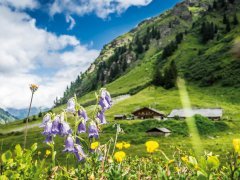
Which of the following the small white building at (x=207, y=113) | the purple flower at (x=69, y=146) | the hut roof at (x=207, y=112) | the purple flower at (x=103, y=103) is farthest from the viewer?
the hut roof at (x=207, y=112)

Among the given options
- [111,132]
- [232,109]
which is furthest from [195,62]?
[111,132]

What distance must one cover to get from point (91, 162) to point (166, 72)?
165 metres

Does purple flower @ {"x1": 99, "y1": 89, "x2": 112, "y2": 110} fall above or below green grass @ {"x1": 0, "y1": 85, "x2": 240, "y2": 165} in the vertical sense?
below

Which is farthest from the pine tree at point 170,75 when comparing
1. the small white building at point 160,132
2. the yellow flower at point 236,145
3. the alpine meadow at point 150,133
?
the yellow flower at point 236,145

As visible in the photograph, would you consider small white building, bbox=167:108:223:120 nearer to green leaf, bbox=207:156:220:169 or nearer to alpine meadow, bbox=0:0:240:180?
alpine meadow, bbox=0:0:240:180

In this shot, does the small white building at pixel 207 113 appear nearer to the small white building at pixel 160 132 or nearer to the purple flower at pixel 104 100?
the small white building at pixel 160 132

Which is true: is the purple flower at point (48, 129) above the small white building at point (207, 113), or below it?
below

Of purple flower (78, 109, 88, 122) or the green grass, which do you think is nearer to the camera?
purple flower (78, 109, 88, 122)

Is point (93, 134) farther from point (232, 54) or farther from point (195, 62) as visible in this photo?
point (195, 62)

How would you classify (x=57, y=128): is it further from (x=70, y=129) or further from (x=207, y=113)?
(x=207, y=113)

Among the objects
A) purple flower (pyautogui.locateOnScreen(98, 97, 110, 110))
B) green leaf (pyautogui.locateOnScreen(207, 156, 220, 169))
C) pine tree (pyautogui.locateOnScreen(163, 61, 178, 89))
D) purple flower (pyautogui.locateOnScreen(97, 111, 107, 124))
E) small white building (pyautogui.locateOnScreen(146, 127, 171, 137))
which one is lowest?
green leaf (pyautogui.locateOnScreen(207, 156, 220, 169))

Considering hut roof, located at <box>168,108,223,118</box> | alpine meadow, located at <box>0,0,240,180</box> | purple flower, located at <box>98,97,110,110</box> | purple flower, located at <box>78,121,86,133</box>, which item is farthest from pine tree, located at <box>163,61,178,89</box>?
purple flower, located at <box>78,121,86,133</box>

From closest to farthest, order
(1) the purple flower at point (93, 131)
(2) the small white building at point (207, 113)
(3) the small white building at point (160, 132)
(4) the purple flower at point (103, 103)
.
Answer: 1. (1) the purple flower at point (93, 131)
2. (4) the purple flower at point (103, 103)
3. (3) the small white building at point (160, 132)
4. (2) the small white building at point (207, 113)

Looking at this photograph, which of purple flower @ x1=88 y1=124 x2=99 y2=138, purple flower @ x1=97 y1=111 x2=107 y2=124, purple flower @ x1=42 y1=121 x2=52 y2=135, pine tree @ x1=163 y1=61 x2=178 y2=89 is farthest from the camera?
pine tree @ x1=163 y1=61 x2=178 y2=89
